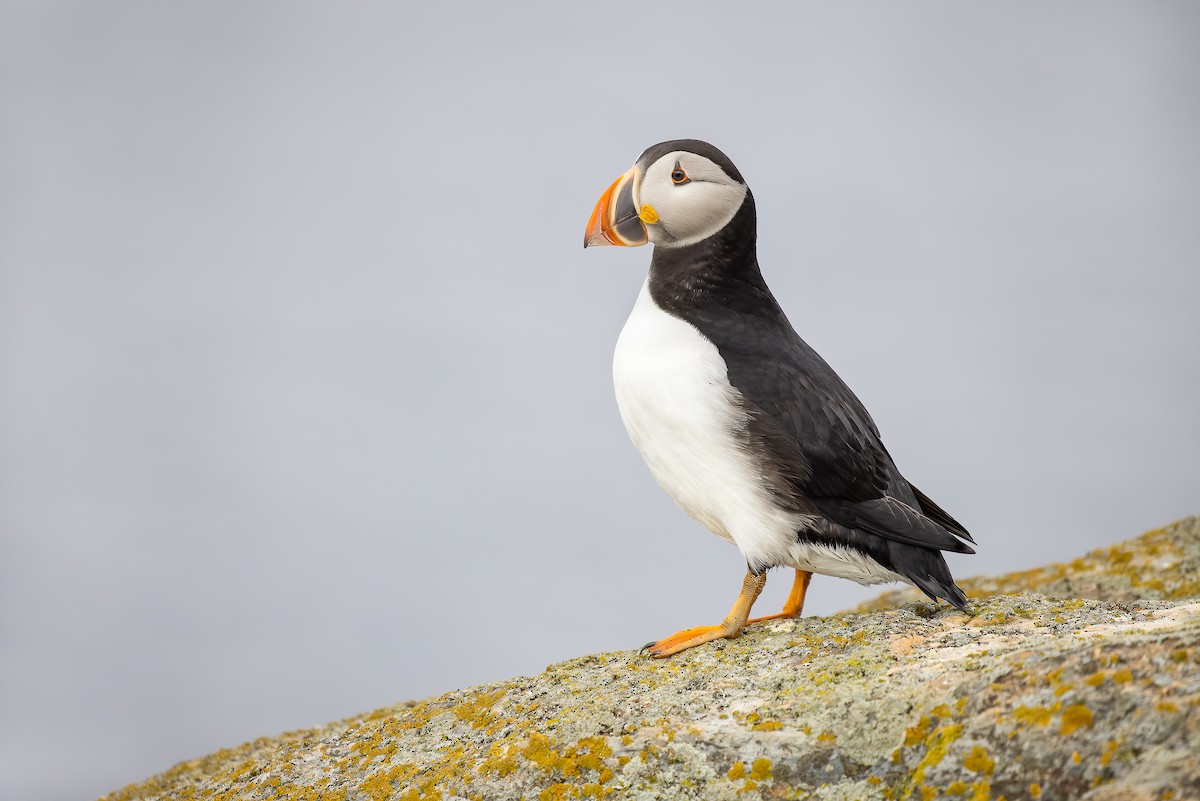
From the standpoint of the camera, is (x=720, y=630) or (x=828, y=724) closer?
(x=828, y=724)

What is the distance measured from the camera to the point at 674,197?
5945mm

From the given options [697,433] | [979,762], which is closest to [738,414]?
[697,433]

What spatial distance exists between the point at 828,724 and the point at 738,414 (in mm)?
1934

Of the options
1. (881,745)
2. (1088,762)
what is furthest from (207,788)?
(1088,762)

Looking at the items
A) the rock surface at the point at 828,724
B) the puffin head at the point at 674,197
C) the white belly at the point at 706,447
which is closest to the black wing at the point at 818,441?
the white belly at the point at 706,447

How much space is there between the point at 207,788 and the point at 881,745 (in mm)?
3539

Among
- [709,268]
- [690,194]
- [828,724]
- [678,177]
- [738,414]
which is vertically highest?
[678,177]

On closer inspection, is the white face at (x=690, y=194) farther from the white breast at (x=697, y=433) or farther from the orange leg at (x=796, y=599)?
the orange leg at (x=796, y=599)

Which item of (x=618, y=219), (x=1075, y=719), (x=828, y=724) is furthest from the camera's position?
(x=618, y=219)

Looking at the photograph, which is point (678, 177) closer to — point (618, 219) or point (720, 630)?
point (618, 219)

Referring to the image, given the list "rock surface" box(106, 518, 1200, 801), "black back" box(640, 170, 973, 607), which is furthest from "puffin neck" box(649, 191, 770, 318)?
"rock surface" box(106, 518, 1200, 801)

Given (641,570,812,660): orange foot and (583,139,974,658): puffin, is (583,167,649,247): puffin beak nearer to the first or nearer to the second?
(583,139,974,658): puffin

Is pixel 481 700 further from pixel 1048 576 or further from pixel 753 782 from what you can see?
pixel 1048 576

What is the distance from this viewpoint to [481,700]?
522 cm
